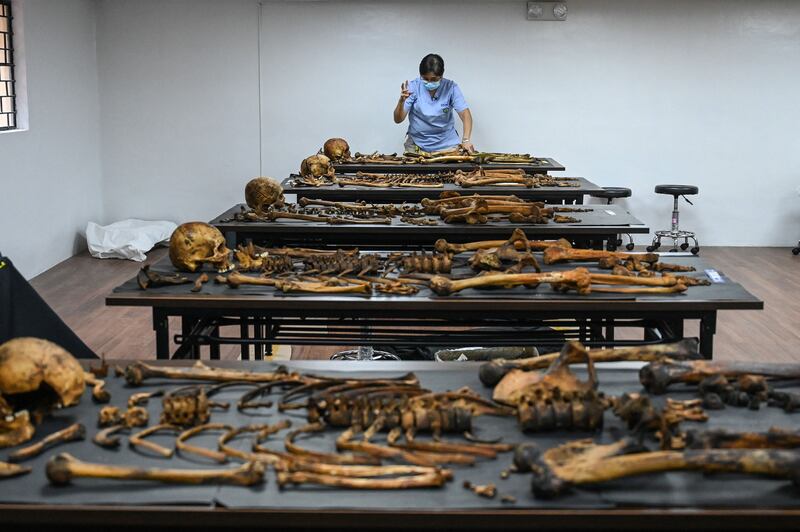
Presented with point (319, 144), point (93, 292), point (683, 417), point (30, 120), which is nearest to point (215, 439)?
point (683, 417)

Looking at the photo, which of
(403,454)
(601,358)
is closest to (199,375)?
(403,454)

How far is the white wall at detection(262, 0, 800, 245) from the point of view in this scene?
10.8 m

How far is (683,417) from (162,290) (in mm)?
2176

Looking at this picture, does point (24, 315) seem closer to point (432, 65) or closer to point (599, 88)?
point (432, 65)

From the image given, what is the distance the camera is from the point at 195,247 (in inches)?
158

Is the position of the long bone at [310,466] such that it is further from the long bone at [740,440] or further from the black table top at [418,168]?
the black table top at [418,168]

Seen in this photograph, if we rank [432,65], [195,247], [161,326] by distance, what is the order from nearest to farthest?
[161,326] → [195,247] → [432,65]

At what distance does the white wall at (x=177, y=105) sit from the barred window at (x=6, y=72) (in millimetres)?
1973

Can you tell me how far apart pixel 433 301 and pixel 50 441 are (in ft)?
5.98

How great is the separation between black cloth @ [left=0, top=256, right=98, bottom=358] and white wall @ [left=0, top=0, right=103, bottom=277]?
502cm

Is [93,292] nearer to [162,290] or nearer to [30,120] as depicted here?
[30,120]

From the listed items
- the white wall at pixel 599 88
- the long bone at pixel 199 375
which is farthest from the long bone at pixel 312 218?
the white wall at pixel 599 88

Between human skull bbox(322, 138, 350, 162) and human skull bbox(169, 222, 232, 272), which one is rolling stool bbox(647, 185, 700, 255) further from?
human skull bbox(169, 222, 232, 272)

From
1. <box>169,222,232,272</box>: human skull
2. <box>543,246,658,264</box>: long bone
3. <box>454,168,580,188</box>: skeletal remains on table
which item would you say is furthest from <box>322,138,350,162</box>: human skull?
<box>169,222,232,272</box>: human skull
